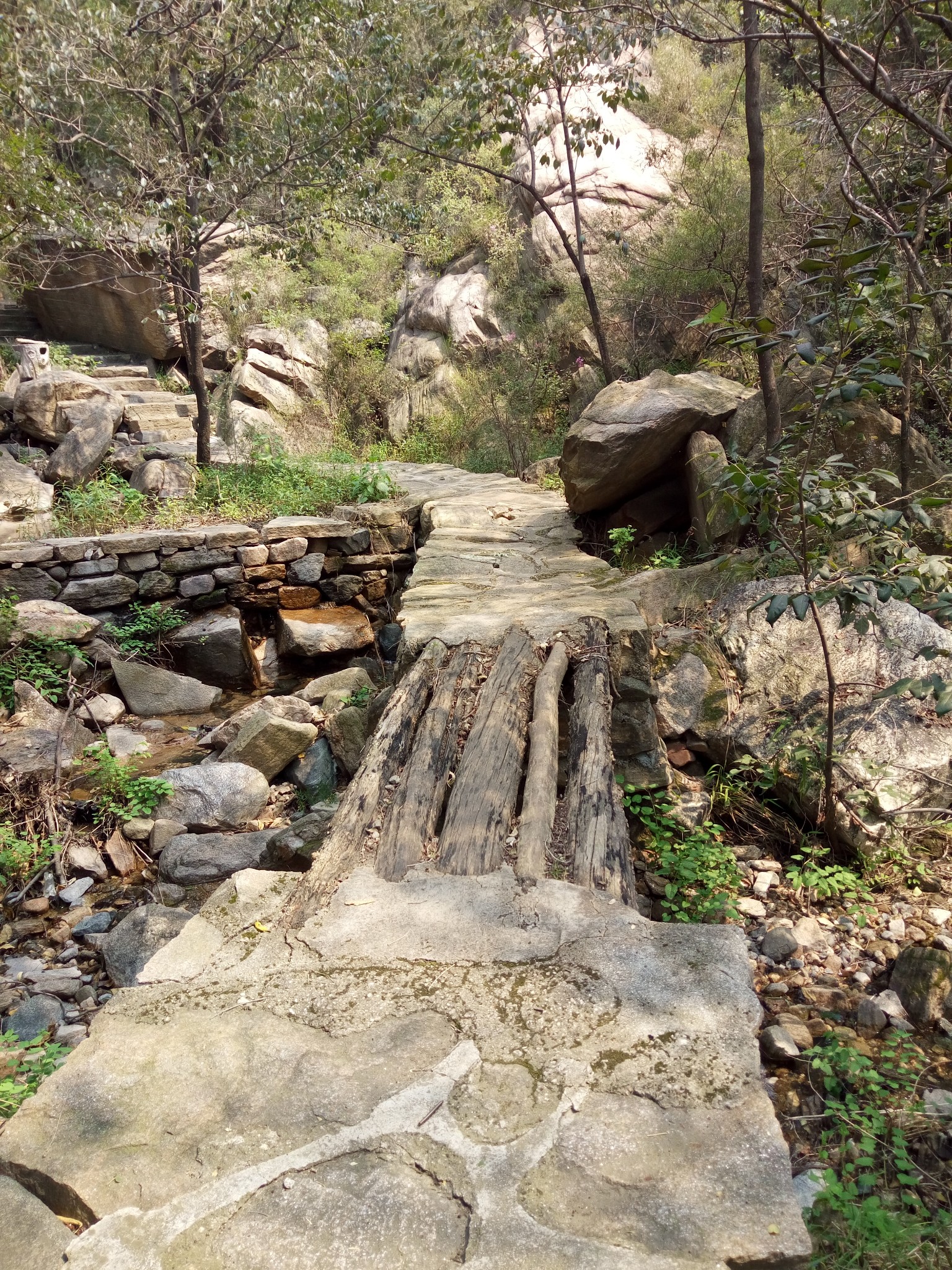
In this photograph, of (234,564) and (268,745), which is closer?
(268,745)

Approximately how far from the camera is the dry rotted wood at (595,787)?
244 cm

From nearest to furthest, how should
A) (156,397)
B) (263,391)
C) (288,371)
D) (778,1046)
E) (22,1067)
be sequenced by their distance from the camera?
(778,1046) < (22,1067) < (156,397) < (263,391) < (288,371)

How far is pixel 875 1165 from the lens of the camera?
6.77 ft

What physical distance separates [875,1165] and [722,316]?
7.98 ft

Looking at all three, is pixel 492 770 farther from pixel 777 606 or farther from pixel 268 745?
pixel 268 745

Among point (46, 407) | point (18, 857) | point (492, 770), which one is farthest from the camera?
point (46, 407)

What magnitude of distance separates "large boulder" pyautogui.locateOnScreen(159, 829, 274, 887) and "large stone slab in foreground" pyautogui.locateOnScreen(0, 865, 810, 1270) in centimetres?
203

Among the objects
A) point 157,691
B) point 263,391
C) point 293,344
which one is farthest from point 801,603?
point 293,344

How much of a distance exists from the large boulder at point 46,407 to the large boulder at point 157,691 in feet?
13.5

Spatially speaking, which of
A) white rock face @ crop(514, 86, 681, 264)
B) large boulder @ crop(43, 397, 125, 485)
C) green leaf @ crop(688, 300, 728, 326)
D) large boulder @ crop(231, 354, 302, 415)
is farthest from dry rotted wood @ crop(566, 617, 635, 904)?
white rock face @ crop(514, 86, 681, 264)

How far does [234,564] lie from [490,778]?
4490 mm

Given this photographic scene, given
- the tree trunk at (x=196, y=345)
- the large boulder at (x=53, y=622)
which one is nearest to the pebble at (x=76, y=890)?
the large boulder at (x=53, y=622)

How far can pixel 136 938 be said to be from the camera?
3.37 m

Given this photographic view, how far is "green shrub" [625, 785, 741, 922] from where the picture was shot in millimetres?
3266
